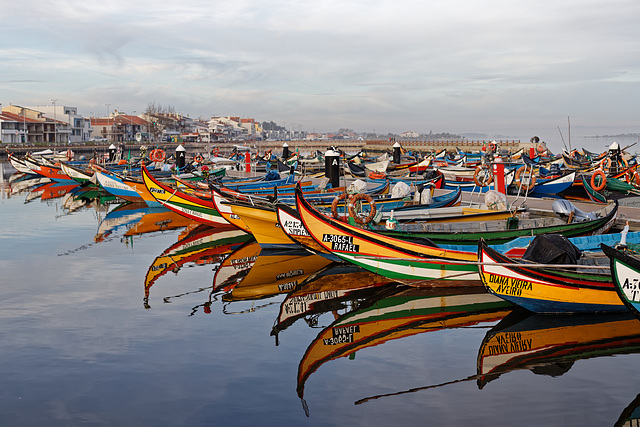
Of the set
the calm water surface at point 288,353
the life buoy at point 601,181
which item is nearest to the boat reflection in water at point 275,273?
the calm water surface at point 288,353

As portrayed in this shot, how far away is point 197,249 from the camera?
889 inches

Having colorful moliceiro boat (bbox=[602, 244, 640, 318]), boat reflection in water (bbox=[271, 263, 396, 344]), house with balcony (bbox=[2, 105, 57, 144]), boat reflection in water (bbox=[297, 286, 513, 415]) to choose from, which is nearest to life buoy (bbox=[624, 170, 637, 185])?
boat reflection in water (bbox=[271, 263, 396, 344])

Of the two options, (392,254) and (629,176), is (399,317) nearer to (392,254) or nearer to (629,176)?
(392,254)

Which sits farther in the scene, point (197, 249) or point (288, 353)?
point (197, 249)

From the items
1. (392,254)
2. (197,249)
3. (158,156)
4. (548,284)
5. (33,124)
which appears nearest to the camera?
(548,284)

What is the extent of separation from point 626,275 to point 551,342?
2411 millimetres

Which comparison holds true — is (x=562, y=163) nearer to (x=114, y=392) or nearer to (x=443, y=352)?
(x=443, y=352)

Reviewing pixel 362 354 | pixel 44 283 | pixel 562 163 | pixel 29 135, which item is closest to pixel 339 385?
pixel 362 354

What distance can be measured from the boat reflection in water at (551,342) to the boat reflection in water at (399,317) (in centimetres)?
92

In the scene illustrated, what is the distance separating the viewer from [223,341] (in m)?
12.5

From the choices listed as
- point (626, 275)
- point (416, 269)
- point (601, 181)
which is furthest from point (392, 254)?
point (601, 181)

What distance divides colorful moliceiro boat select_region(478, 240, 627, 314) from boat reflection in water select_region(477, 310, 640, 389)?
0.38 meters

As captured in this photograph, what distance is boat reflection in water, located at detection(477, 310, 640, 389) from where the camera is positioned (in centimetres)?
1096

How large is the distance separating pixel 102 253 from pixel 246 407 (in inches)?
562
